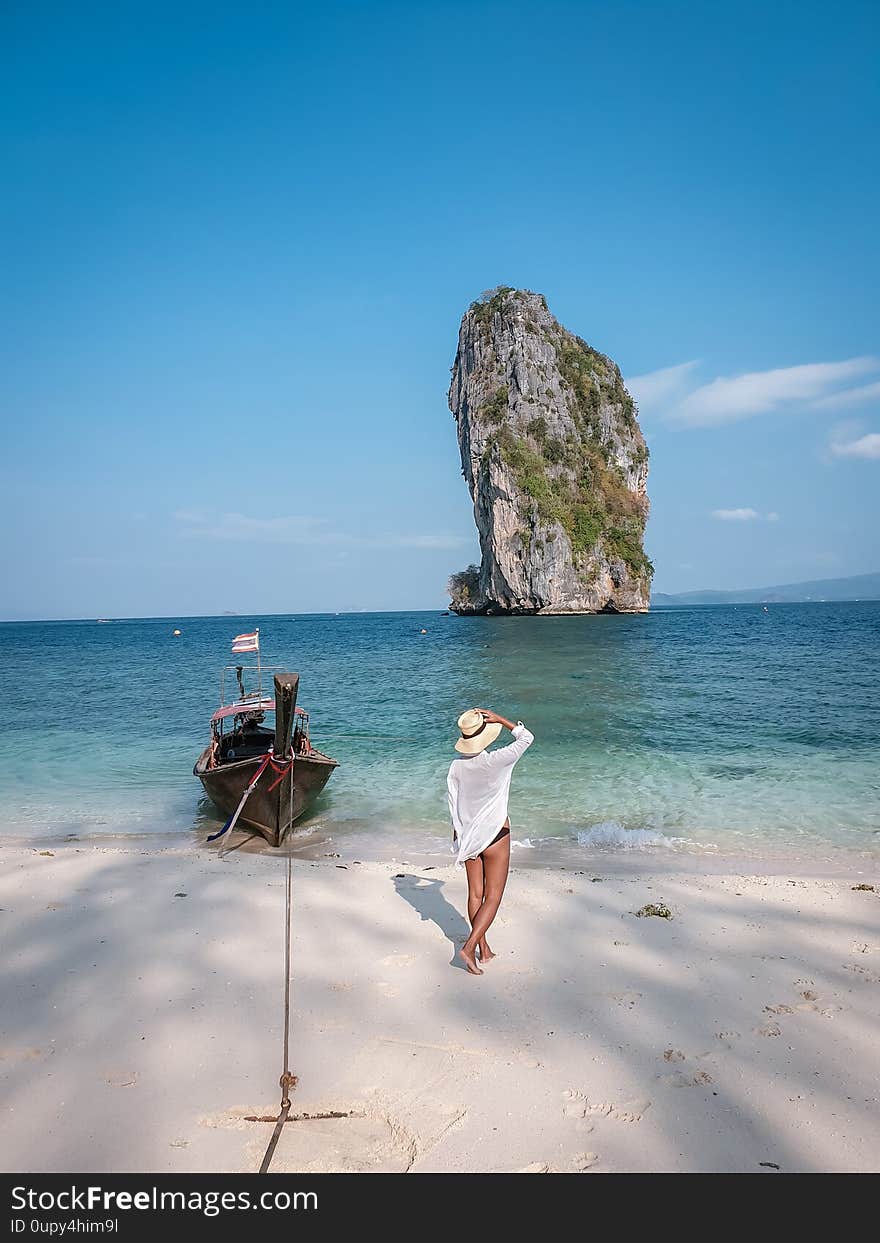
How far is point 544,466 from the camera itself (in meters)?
87.2

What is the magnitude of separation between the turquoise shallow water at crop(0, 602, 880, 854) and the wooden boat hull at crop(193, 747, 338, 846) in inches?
27.5

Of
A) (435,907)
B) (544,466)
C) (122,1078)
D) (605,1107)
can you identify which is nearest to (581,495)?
(544,466)

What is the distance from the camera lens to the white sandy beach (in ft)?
10.5

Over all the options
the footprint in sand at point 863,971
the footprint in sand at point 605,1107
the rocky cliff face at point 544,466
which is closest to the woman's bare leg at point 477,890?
the footprint in sand at point 605,1107

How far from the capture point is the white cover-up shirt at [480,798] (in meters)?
4.88

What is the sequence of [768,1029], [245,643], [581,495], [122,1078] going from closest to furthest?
[122,1078]
[768,1029]
[245,643]
[581,495]

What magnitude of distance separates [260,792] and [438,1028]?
5940 millimetres

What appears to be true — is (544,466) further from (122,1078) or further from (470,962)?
(122,1078)

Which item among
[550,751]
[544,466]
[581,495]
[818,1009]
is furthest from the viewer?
[581,495]

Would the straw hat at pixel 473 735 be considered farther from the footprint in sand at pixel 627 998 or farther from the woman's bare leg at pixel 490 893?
the footprint in sand at pixel 627 998

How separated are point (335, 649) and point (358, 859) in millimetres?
44464

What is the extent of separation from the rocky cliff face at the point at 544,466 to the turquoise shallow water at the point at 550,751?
2046 inches

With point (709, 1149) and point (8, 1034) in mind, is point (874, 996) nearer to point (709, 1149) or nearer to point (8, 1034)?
point (709, 1149)
